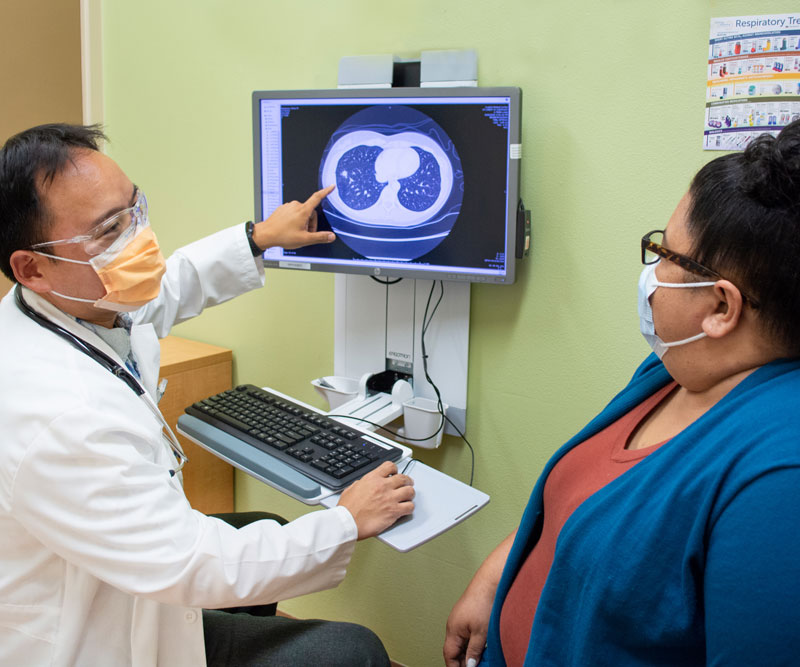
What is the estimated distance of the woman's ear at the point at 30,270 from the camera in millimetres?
1105

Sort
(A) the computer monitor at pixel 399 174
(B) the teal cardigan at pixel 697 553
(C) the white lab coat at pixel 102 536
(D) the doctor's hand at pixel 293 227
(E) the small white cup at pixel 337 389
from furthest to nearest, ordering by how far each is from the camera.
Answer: (E) the small white cup at pixel 337 389
(D) the doctor's hand at pixel 293 227
(A) the computer monitor at pixel 399 174
(C) the white lab coat at pixel 102 536
(B) the teal cardigan at pixel 697 553

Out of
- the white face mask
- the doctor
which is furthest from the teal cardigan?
the doctor

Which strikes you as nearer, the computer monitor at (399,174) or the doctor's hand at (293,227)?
the computer monitor at (399,174)

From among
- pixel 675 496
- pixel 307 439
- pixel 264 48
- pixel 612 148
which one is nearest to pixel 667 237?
pixel 675 496

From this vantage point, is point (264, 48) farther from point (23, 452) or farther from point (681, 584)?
point (681, 584)

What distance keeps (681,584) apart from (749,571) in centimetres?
10

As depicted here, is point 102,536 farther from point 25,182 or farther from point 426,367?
point 426,367

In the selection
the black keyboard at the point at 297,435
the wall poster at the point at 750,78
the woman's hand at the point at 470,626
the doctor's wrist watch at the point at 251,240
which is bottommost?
the woman's hand at the point at 470,626

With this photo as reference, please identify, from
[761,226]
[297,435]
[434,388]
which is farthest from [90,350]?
[761,226]

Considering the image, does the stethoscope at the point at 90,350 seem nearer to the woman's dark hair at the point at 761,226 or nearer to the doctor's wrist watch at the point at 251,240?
the doctor's wrist watch at the point at 251,240

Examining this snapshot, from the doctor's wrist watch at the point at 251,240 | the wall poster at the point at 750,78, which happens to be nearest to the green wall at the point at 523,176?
the wall poster at the point at 750,78

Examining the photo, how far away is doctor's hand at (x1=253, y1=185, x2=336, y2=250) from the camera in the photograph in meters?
1.61

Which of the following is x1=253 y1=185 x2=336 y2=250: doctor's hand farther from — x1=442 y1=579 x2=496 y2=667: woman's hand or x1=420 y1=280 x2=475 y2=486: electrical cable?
x1=442 y1=579 x2=496 y2=667: woman's hand

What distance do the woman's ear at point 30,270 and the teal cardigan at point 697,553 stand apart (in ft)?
2.88
